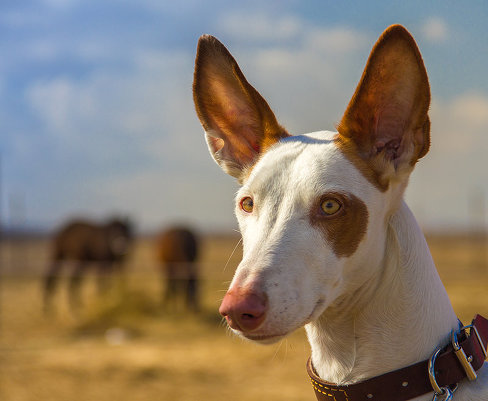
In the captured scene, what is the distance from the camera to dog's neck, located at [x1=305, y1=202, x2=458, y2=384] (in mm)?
1939

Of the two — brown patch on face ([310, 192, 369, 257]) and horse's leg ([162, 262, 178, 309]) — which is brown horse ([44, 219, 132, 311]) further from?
brown patch on face ([310, 192, 369, 257])

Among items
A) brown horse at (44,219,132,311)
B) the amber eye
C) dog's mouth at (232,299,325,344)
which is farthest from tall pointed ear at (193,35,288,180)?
brown horse at (44,219,132,311)

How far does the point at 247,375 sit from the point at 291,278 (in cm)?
563

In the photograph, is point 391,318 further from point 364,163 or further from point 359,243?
point 364,163

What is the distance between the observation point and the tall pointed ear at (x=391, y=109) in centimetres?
197

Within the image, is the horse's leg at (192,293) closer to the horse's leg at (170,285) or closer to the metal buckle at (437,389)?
the horse's leg at (170,285)

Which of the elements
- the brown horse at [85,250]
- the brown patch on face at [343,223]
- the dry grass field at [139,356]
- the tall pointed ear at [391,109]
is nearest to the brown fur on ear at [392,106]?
the tall pointed ear at [391,109]

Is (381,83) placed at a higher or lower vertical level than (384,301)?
higher

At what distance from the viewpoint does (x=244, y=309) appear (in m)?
1.69

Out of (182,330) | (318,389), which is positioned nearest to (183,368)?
(182,330)

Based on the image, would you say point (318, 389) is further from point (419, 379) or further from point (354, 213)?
point (354, 213)

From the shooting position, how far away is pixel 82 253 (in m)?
14.3

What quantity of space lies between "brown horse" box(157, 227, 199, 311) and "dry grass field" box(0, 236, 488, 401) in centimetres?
39

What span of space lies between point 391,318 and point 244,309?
Answer: 570 millimetres
